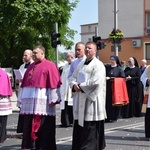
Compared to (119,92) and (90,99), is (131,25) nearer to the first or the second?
(119,92)

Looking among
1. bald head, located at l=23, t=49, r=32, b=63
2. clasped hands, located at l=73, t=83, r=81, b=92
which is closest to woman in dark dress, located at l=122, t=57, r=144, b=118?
bald head, located at l=23, t=49, r=32, b=63

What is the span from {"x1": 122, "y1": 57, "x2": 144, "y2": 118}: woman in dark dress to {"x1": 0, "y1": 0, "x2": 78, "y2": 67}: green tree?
8.36m

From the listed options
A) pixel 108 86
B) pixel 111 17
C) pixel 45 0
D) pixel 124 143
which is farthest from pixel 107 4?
pixel 124 143

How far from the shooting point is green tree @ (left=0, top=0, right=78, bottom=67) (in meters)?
21.0

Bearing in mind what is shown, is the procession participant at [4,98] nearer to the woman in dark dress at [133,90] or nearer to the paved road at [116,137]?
the paved road at [116,137]

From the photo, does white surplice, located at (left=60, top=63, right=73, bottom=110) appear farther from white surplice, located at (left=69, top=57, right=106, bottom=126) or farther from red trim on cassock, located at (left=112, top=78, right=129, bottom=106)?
white surplice, located at (left=69, top=57, right=106, bottom=126)

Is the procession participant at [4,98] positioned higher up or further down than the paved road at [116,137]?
higher up

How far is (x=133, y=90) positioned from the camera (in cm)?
1403

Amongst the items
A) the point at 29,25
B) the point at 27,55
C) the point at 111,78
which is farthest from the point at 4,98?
the point at 29,25

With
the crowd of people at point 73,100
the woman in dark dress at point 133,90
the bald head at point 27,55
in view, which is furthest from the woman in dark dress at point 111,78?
the crowd of people at point 73,100

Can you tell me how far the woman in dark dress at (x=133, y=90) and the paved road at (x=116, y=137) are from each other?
1359 millimetres

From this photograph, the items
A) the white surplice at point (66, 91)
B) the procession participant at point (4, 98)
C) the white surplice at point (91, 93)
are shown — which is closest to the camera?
the white surplice at point (91, 93)

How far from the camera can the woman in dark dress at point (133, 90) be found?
44.5 feet

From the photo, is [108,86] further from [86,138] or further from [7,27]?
[7,27]
